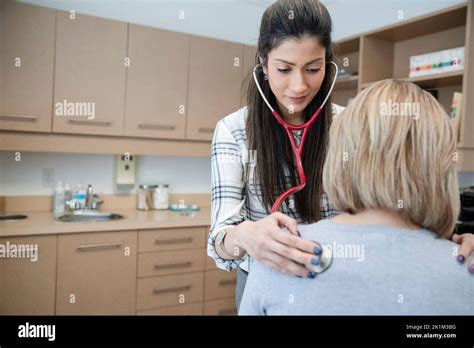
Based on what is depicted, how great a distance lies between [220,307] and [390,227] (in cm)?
176

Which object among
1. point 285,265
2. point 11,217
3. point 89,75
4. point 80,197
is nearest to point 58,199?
point 80,197

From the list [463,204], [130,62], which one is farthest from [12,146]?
[463,204]

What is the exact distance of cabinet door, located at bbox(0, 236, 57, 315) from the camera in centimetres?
174

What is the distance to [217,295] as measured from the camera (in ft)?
7.27

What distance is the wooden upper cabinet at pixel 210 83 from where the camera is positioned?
2285 mm

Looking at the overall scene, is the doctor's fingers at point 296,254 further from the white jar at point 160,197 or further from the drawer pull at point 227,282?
the white jar at point 160,197

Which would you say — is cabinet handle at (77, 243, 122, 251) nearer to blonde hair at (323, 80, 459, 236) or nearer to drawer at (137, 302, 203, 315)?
drawer at (137, 302, 203, 315)

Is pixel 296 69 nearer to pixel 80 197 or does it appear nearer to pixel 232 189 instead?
pixel 232 189

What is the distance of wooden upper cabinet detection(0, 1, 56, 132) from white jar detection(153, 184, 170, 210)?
715 mm

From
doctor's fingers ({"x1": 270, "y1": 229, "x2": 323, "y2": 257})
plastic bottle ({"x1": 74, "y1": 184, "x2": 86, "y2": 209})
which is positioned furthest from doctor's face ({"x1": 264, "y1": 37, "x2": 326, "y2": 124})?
plastic bottle ({"x1": 74, "y1": 184, "x2": 86, "y2": 209})

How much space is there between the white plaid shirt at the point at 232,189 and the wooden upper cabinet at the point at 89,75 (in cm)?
127

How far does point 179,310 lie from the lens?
2.09 metres
